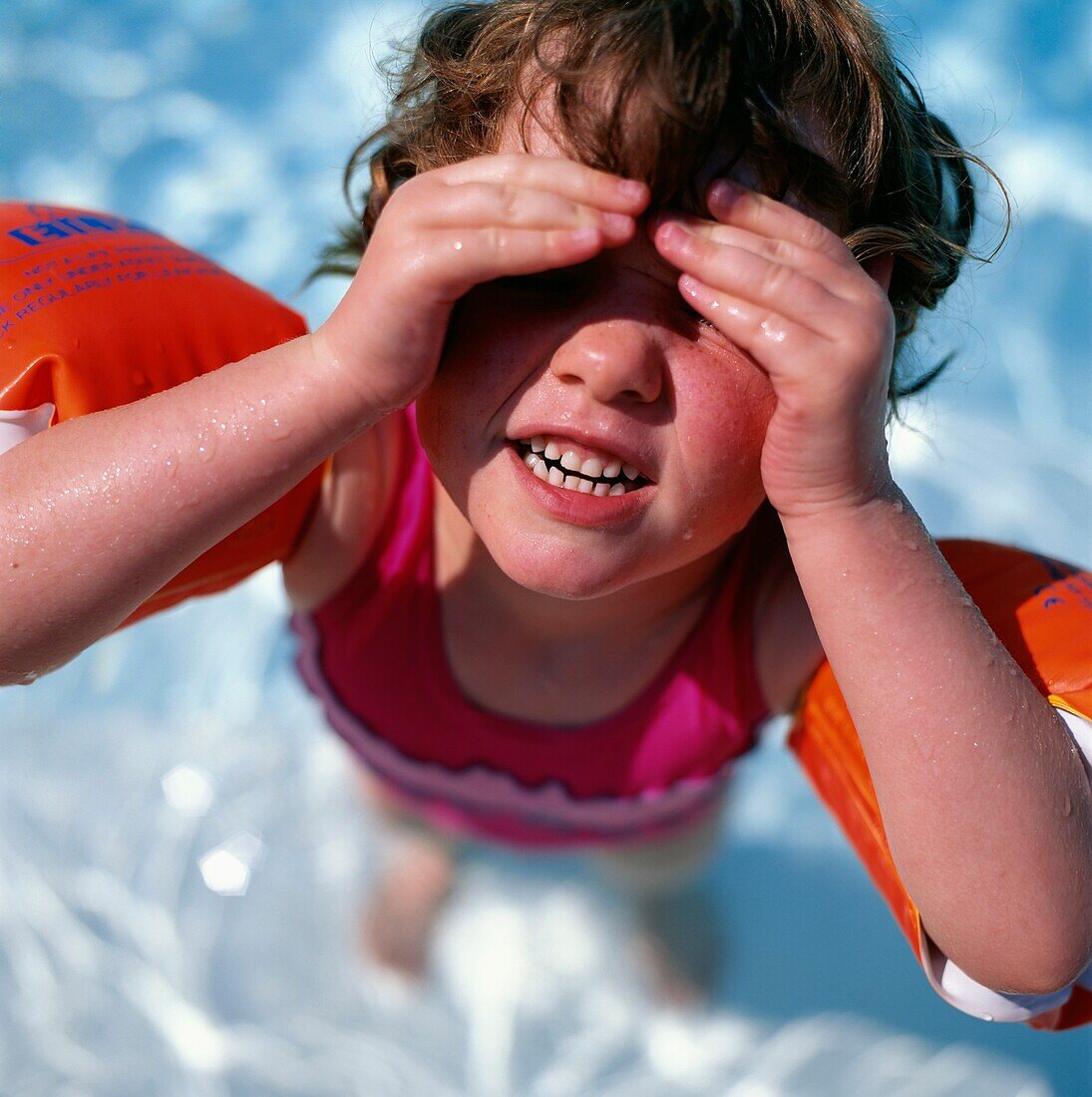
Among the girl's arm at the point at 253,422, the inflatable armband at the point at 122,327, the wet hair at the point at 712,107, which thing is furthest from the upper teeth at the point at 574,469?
the inflatable armband at the point at 122,327

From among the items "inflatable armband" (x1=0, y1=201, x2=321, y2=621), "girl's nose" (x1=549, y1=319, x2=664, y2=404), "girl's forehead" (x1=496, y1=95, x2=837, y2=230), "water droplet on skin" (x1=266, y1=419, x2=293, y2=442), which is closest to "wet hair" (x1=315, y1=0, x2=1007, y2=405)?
"girl's forehead" (x1=496, y1=95, x2=837, y2=230)

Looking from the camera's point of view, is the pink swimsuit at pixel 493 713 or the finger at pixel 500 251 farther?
the pink swimsuit at pixel 493 713

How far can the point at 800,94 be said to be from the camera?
3.73 ft

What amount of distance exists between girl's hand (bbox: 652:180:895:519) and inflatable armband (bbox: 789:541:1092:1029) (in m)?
0.36

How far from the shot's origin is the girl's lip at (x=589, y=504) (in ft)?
3.67

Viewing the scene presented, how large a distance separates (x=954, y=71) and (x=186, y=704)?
226cm

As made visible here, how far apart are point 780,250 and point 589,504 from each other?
27 cm

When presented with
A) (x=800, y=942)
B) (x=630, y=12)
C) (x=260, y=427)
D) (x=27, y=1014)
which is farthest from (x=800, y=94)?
(x=27, y=1014)

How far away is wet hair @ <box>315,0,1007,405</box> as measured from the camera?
3.35ft

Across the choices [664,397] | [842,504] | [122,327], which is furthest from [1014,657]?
[122,327]

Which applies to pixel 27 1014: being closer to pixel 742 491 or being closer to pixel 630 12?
pixel 742 491

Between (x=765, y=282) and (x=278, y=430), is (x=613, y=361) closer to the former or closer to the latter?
(x=765, y=282)

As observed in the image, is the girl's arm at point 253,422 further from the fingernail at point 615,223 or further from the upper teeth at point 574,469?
the upper teeth at point 574,469

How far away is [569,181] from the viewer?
39.3 inches
